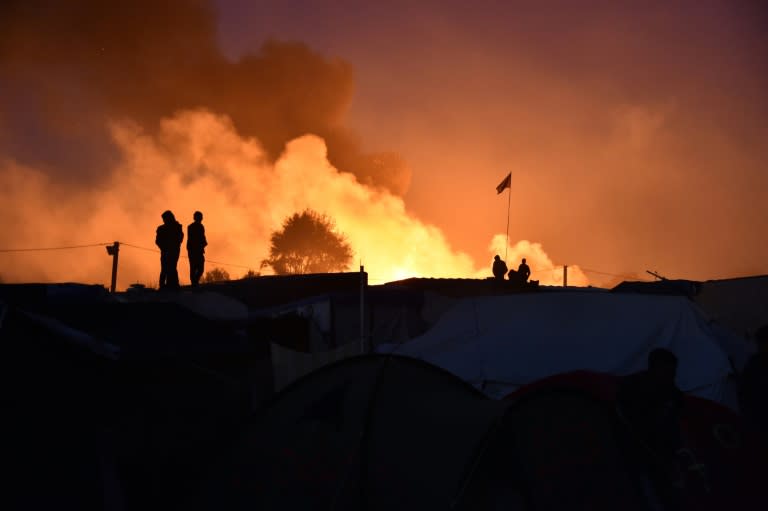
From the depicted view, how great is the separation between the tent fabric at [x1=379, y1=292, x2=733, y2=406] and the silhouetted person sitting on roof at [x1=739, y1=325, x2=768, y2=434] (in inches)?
182

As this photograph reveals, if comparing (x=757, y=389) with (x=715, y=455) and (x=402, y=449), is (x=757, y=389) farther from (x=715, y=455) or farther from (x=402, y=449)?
(x=402, y=449)

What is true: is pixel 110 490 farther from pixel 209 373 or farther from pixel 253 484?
pixel 209 373

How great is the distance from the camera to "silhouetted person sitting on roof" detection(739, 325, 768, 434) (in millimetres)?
7129

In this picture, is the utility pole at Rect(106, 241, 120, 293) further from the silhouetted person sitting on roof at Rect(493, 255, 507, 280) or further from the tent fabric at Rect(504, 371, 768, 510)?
the tent fabric at Rect(504, 371, 768, 510)

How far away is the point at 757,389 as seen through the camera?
23.7ft

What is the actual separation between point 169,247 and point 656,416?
622 inches

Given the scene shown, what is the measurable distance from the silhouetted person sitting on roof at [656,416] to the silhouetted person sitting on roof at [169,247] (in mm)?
15535

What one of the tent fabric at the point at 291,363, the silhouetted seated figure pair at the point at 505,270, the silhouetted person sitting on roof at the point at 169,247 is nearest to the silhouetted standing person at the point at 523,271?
the silhouetted seated figure pair at the point at 505,270

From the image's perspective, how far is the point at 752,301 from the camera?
1898 centimetres

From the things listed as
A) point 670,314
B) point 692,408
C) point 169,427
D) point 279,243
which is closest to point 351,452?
point 692,408

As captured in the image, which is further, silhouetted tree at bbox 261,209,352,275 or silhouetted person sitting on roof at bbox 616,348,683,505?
silhouetted tree at bbox 261,209,352,275

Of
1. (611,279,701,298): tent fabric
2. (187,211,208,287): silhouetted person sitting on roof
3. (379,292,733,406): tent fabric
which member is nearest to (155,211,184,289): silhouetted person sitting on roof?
(187,211,208,287): silhouetted person sitting on roof

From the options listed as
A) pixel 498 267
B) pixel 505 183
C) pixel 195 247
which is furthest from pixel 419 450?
pixel 505 183

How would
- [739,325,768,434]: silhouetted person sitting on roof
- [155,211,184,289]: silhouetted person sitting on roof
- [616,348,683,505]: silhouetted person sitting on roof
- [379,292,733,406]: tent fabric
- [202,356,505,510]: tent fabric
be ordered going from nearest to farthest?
[616,348,683,505]: silhouetted person sitting on roof < [202,356,505,510]: tent fabric < [739,325,768,434]: silhouetted person sitting on roof < [379,292,733,406]: tent fabric < [155,211,184,289]: silhouetted person sitting on roof
